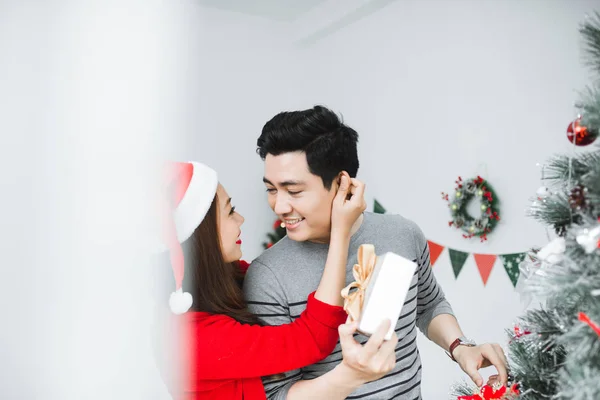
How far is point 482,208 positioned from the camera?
2592 millimetres

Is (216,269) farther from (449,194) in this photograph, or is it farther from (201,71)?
(201,71)

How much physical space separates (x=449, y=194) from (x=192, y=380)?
6.83ft

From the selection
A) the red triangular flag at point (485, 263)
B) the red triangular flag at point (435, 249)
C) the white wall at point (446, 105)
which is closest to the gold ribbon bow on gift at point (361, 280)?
the white wall at point (446, 105)

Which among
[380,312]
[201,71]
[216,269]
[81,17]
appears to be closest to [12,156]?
[81,17]

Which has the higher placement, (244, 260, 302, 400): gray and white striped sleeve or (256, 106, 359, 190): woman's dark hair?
(256, 106, 359, 190): woman's dark hair

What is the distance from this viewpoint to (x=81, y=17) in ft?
10.1

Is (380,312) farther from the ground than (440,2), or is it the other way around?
(440,2)

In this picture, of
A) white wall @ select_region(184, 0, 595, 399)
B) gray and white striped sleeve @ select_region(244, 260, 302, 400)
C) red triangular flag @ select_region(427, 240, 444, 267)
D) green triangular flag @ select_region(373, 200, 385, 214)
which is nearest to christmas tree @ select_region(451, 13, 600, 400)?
gray and white striped sleeve @ select_region(244, 260, 302, 400)

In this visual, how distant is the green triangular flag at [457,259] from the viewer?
281 cm

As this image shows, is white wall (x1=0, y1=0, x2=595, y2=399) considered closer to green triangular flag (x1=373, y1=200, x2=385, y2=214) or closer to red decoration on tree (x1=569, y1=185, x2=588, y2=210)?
green triangular flag (x1=373, y1=200, x2=385, y2=214)

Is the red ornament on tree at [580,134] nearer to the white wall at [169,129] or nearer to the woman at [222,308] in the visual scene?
the woman at [222,308]

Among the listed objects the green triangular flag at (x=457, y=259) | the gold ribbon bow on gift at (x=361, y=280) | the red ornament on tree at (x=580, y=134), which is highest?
the red ornament on tree at (x=580, y=134)

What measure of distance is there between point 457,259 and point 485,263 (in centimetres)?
20

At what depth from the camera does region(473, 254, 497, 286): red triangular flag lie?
263 cm
